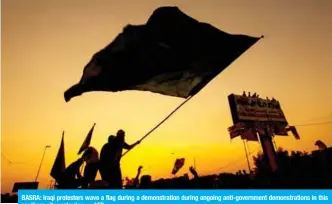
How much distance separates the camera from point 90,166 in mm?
2248

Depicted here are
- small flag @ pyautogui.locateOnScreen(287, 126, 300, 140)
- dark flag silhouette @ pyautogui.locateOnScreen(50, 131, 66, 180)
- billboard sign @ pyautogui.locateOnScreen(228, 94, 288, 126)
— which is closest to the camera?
dark flag silhouette @ pyautogui.locateOnScreen(50, 131, 66, 180)

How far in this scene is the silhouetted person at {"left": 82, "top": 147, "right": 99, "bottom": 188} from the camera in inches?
88.4

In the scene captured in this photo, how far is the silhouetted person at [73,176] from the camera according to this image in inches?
88.6

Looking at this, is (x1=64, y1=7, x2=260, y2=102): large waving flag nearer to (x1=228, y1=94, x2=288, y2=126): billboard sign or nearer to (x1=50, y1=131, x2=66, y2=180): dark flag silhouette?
(x1=50, y1=131, x2=66, y2=180): dark flag silhouette

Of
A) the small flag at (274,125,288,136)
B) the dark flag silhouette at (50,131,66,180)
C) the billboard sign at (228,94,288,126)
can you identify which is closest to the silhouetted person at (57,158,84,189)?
the dark flag silhouette at (50,131,66,180)

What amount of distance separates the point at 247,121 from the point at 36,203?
6.87 m

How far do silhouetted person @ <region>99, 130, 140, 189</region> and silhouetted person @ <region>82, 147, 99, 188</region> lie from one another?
0.16ft

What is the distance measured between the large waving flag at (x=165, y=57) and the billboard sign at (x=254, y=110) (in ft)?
19.6

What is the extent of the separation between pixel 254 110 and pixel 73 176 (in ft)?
24.4

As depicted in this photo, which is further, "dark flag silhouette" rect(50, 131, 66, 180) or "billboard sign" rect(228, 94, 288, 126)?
"billboard sign" rect(228, 94, 288, 126)

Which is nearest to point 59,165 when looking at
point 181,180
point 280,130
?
point 181,180

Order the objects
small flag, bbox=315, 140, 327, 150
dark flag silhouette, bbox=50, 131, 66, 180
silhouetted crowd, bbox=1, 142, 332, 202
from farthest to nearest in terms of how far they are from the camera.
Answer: small flag, bbox=315, 140, 327, 150 < dark flag silhouette, bbox=50, 131, 66, 180 < silhouetted crowd, bbox=1, 142, 332, 202

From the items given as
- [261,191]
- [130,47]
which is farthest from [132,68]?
[261,191]

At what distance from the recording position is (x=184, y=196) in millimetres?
2338
